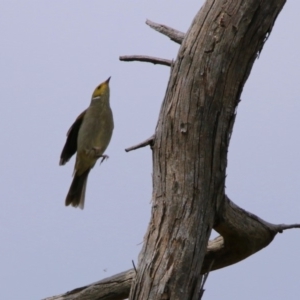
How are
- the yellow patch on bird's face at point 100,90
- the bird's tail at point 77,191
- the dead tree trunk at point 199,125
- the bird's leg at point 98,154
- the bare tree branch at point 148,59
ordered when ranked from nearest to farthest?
the dead tree trunk at point 199,125, the bare tree branch at point 148,59, the bird's leg at point 98,154, the yellow patch on bird's face at point 100,90, the bird's tail at point 77,191

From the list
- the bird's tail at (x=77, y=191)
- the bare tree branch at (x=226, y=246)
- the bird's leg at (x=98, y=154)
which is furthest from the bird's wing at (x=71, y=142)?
the bare tree branch at (x=226, y=246)

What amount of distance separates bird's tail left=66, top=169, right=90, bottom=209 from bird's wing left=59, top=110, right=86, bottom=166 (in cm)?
64

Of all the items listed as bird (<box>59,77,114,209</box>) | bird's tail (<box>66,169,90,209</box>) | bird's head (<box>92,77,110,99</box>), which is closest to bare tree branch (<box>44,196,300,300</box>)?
bird (<box>59,77,114,209</box>)

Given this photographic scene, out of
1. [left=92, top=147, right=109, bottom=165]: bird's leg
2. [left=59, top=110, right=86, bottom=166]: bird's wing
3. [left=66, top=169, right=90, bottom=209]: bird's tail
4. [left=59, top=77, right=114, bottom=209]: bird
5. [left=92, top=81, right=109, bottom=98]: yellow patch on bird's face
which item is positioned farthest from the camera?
[left=66, top=169, right=90, bottom=209]: bird's tail

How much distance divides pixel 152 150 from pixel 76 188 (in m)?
3.40

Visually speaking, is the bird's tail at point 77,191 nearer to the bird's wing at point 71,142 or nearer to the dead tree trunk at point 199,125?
the bird's wing at point 71,142

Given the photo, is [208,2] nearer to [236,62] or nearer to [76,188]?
[236,62]

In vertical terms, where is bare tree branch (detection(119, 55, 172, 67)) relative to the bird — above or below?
above

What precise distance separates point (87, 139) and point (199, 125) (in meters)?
2.92

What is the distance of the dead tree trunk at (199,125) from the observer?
4.53m

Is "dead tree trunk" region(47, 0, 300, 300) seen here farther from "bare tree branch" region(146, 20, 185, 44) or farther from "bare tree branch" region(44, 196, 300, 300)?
Answer: "bare tree branch" region(44, 196, 300, 300)

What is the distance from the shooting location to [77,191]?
800 cm

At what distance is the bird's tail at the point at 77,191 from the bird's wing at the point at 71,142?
636 millimetres

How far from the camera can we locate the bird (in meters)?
7.35
